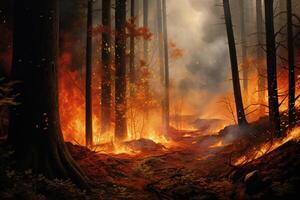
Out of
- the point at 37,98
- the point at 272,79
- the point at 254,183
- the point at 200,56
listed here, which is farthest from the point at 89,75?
the point at 200,56

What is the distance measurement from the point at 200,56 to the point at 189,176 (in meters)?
34.4

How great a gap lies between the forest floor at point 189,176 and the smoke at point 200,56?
89.9 feet

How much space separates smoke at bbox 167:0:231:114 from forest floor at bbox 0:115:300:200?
27396mm

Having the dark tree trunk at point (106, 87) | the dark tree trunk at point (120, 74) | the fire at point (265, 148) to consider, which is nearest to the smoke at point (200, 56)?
the dark tree trunk at point (106, 87)

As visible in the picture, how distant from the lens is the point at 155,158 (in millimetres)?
13992

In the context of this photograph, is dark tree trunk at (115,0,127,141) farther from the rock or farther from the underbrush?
the rock

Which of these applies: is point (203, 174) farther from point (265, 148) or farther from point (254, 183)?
point (254, 183)

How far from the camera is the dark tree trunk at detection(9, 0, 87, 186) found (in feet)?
25.8

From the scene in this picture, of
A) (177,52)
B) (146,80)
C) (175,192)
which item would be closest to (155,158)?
(175,192)

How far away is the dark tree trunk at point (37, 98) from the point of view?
25.8 ft

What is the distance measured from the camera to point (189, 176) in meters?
10.9

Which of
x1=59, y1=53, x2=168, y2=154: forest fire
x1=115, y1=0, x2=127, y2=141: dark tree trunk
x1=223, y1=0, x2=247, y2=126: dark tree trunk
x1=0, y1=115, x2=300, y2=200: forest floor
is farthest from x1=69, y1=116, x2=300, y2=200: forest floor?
x1=59, y1=53, x2=168, y2=154: forest fire

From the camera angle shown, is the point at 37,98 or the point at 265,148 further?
the point at 265,148

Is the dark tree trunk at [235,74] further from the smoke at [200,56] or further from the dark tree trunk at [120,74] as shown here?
the smoke at [200,56]
